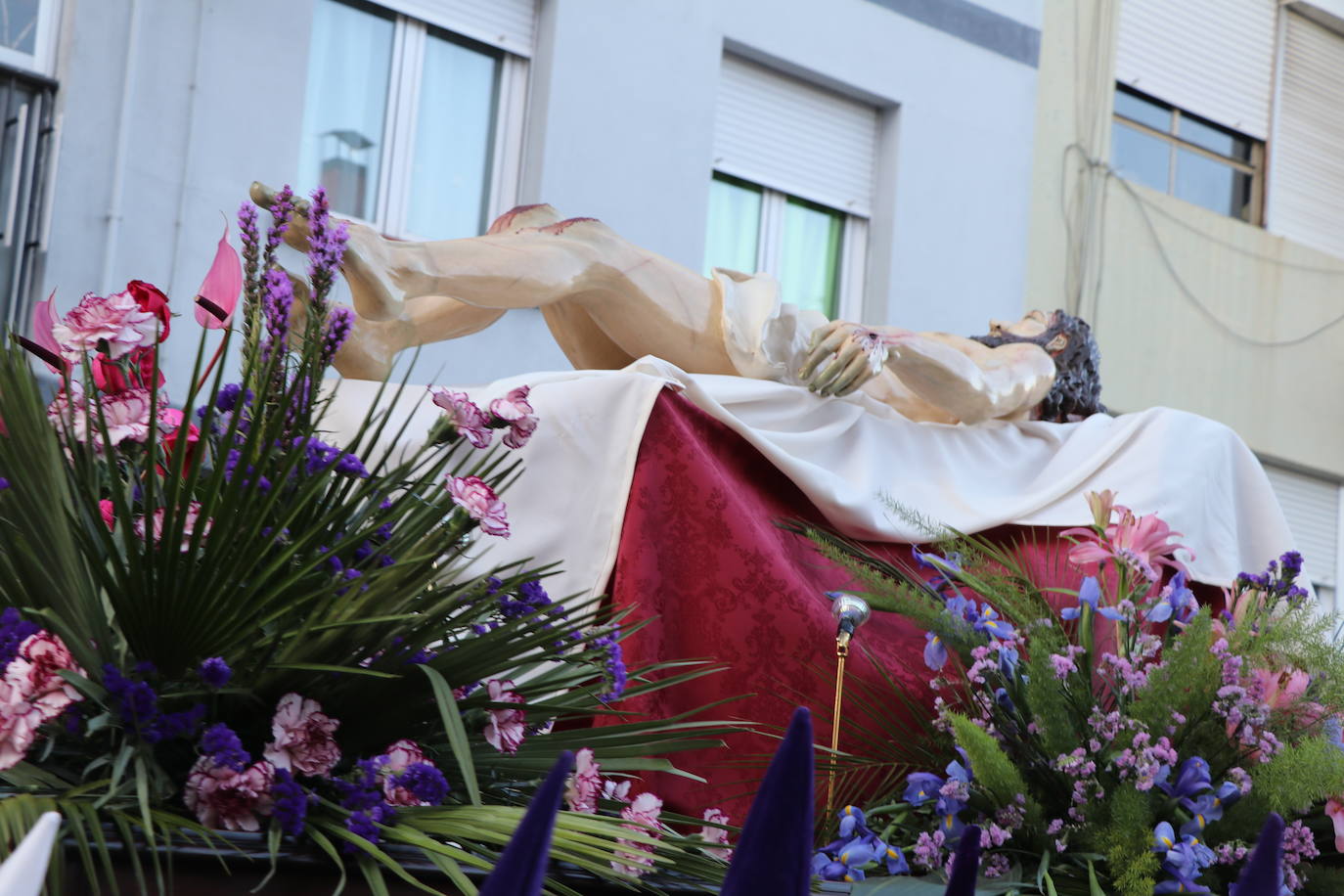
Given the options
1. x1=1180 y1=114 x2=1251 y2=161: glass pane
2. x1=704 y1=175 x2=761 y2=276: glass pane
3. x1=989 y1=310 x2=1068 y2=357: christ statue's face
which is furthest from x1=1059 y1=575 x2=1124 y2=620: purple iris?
x1=1180 y1=114 x2=1251 y2=161: glass pane

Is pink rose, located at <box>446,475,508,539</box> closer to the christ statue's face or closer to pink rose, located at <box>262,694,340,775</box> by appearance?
pink rose, located at <box>262,694,340,775</box>

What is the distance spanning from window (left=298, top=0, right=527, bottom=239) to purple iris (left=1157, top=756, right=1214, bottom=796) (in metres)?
4.82

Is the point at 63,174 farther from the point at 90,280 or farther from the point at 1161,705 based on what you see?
the point at 1161,705

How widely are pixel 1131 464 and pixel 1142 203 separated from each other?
6255mm

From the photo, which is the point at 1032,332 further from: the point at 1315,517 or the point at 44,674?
the point at 1315,517

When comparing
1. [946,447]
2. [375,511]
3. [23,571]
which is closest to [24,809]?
[23,571]

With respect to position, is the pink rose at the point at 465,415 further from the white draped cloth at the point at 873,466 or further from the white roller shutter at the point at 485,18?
the white roller shutter at the point at 485,18

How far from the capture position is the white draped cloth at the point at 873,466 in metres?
2.61

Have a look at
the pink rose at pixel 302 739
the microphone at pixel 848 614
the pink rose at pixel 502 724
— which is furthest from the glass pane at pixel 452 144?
the pink rose at pixel 302 739

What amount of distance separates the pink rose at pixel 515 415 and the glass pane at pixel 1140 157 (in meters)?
7.98

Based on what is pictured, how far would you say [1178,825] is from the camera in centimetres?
202

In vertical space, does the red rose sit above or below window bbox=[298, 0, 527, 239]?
below

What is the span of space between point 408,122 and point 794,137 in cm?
203

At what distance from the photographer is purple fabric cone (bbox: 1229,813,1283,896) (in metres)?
0.58
